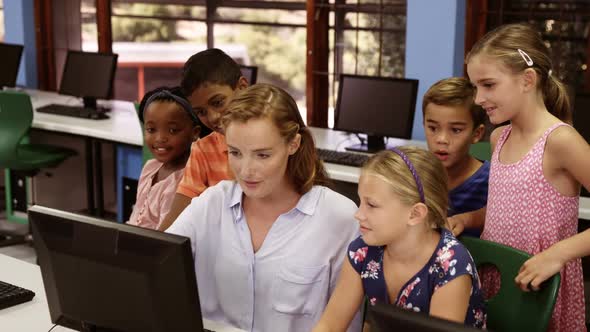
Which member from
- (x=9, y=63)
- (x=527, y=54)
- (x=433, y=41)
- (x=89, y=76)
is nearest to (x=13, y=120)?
(x=89, y=76)

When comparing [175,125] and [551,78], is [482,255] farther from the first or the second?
[175,125]

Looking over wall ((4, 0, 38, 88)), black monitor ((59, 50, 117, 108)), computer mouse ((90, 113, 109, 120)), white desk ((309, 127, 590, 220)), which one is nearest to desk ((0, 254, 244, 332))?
white desk ((309, 127, 590, 220))

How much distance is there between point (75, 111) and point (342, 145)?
1668 mm

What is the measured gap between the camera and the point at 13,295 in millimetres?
2004

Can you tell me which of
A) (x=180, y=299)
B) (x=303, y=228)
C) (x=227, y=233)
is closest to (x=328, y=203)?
(x=303, y=228)

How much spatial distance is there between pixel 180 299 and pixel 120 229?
16cm

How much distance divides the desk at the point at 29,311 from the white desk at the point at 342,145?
1420 mm

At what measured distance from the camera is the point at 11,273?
223cm

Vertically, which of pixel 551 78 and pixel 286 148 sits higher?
pixel 551 78

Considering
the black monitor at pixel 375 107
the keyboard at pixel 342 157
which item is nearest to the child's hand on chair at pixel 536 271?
the keyboard at pixel 342 157

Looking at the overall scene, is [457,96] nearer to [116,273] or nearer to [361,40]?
[116,273]

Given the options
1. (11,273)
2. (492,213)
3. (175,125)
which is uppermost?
(175,125)

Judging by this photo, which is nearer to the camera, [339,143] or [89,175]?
[339,143]

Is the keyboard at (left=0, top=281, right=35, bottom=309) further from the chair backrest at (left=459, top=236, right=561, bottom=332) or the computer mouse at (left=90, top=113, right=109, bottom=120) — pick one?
the computer mouse at (left=90, top=113, right=109, bottom=120)
